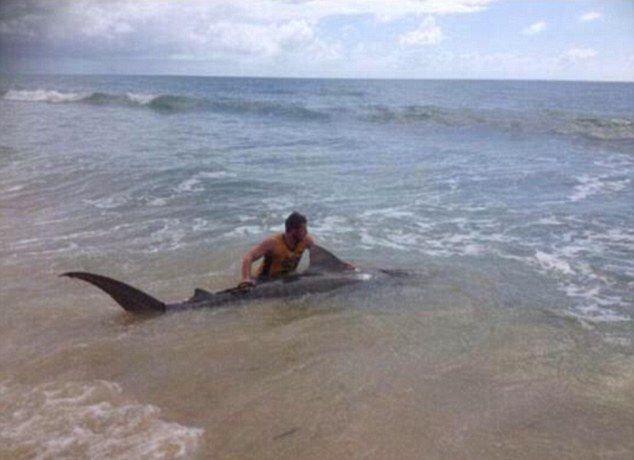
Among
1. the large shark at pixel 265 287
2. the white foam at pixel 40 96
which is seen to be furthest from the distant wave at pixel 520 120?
the white foam at pixel 40 96

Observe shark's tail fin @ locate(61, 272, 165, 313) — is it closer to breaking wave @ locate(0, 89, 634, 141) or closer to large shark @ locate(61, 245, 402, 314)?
large shark @ locate(61, 245, 402, 314)

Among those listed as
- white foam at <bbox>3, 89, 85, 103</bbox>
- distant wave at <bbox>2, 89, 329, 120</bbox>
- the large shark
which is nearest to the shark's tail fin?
the large shark

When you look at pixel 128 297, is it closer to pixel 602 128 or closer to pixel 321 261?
pixel 321 261

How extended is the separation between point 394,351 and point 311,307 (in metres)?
1.35

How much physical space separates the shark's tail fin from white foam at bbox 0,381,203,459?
57.5 inches

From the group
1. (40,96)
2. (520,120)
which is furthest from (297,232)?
(40,96)

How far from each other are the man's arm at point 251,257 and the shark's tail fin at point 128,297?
964 mm

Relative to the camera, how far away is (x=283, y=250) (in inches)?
281

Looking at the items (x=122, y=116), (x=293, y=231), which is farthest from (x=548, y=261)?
(x=122, y=116)

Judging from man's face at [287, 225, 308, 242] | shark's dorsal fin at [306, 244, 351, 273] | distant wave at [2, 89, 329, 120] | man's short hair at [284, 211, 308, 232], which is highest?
distant wave at [2, 89, 329, 120]

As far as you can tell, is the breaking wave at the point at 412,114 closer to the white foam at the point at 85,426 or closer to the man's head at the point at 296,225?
the man's head at the point at 296,225

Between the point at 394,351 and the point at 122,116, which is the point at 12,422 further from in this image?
the point at 122,116

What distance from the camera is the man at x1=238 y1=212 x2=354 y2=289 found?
22.8 feet

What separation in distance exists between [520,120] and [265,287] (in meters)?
26.9
